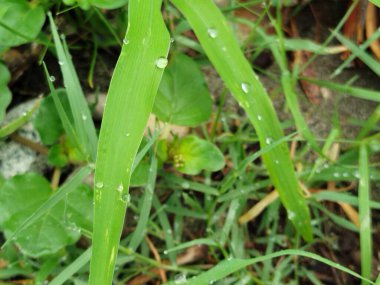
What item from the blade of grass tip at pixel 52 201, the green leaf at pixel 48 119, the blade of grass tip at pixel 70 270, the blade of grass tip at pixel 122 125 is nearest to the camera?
the blade of grass tip at pixel 122 125

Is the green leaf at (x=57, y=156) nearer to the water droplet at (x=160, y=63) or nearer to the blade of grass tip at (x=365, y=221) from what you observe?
the water droplet at (x=160, y=63)

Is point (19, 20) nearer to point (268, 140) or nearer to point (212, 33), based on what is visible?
point (212, 33)

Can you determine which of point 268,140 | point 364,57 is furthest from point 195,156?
point 364,57

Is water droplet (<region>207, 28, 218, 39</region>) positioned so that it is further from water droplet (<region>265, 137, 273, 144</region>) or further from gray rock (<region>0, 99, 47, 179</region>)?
gray rock (<region>0, 99, 47, 179</region>)

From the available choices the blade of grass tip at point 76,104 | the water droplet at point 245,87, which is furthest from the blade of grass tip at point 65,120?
the water droplet at point 245,87

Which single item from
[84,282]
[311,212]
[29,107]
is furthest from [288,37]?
[84,282]

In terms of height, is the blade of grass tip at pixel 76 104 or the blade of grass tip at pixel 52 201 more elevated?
the blade of grass tip at pixel 76 104

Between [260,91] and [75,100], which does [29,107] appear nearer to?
[75,100]
